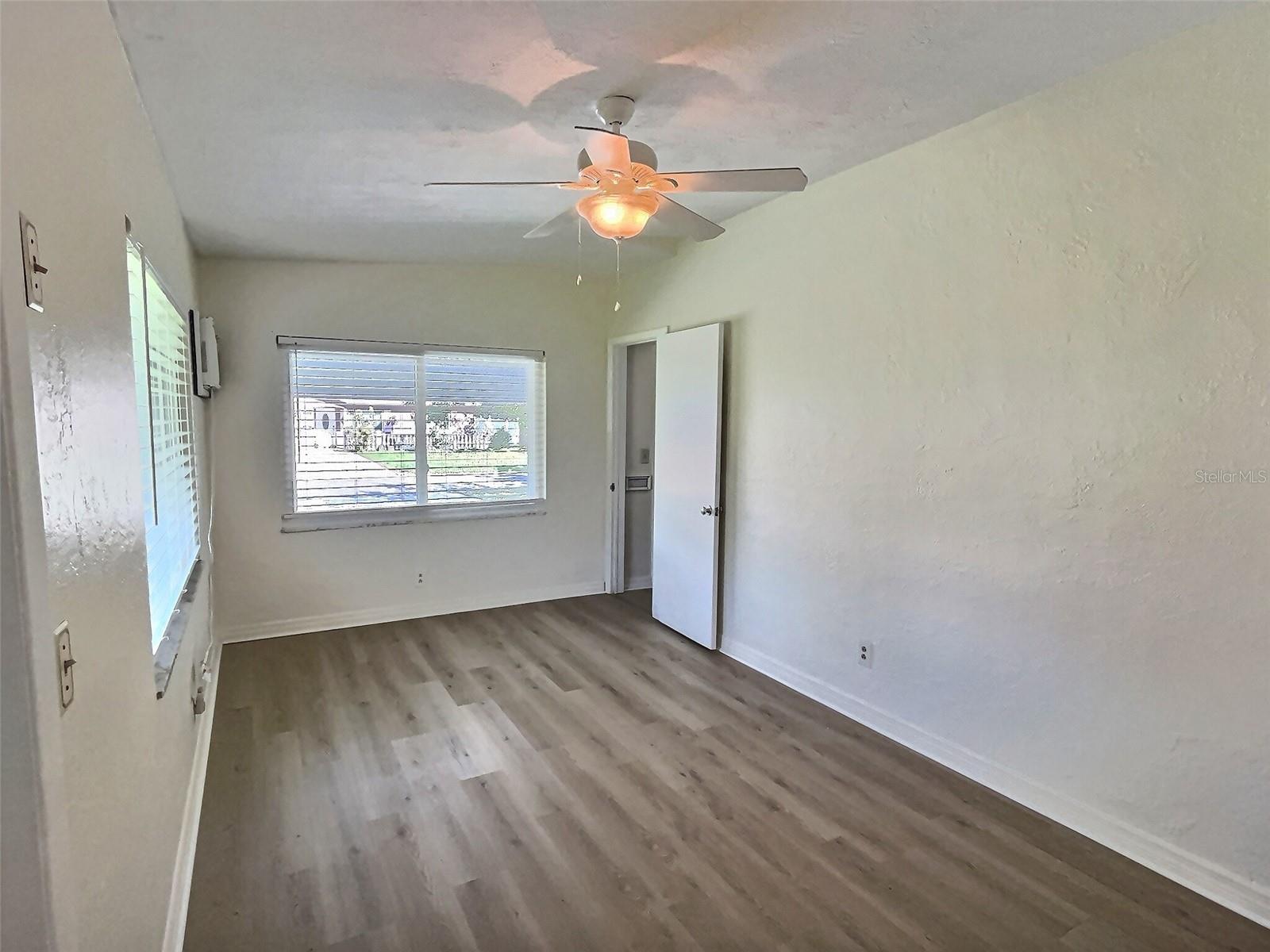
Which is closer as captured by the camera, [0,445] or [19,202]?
[0,445]

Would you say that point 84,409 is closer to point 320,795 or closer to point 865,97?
point 320,795

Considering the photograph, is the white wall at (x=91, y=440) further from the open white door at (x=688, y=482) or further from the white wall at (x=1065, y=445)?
the open white door at (x=688, y=482)

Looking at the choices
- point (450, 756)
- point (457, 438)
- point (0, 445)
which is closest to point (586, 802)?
point (450, 756)

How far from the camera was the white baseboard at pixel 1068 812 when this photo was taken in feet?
6.63

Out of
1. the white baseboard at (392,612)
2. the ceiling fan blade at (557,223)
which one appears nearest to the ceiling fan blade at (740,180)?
the ceiling fan blade at (557,223)

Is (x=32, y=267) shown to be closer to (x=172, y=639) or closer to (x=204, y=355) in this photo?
(x=172, y=639)

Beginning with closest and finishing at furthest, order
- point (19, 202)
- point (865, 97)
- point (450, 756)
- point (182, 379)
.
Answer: point (19, 202) < point (865, 97) < point (450, 756) < point (182, 379)

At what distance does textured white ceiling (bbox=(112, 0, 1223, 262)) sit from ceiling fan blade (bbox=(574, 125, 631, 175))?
10.7 inches

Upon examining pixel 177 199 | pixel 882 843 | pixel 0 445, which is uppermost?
pixel 177 199

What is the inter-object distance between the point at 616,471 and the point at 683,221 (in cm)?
297

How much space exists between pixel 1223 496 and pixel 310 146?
129 inches

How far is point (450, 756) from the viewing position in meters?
2.88

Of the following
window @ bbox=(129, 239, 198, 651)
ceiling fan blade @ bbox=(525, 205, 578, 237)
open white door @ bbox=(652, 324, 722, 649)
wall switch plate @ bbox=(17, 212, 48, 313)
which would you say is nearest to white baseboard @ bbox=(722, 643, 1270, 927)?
open white door @ bbox=(652, 324, 722, 649)

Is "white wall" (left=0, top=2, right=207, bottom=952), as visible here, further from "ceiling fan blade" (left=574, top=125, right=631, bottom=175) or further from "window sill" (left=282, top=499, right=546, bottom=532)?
"window sill" (left=282, top=499, right=546, bottom=532)
